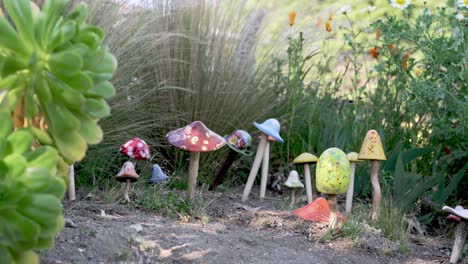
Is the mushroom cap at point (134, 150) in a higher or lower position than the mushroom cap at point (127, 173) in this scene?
higher

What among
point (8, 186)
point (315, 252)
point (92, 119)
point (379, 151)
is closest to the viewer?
point (8, 186)

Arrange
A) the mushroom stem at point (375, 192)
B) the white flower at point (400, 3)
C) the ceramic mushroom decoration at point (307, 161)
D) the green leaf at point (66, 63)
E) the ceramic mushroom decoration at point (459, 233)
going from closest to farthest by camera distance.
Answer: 1. the green leaf at point (66, 63)
2. the ceramic mushroom decoration at point (459, 233)
3. the mushroom stem at point (375, 192)
4. the ceramic mushroom decoration at point (307, 161)
5. the white flower at point (400, 3)

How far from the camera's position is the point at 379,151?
3.72m

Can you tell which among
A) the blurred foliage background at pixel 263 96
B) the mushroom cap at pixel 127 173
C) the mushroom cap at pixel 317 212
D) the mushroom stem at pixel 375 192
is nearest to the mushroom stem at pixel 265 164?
the blurred foliage background at pixel 263 96

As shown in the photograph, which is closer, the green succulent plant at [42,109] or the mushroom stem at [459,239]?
the green succulent plant at [42,109]

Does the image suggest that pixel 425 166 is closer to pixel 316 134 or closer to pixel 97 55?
pixel 316 134

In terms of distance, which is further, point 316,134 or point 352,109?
point 352,109

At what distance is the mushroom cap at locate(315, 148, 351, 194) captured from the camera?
11.5 ft

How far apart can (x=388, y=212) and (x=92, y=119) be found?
2296 millimetres

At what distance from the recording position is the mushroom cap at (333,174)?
11.5 feet

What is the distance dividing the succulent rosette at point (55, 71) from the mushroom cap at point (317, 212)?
1.87 meters

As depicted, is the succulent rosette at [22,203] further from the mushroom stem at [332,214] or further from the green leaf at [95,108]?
the mushroom stem at [332,214]

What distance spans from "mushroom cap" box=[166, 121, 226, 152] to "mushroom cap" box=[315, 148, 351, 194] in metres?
0.51

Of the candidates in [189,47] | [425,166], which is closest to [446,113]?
[425,166]
